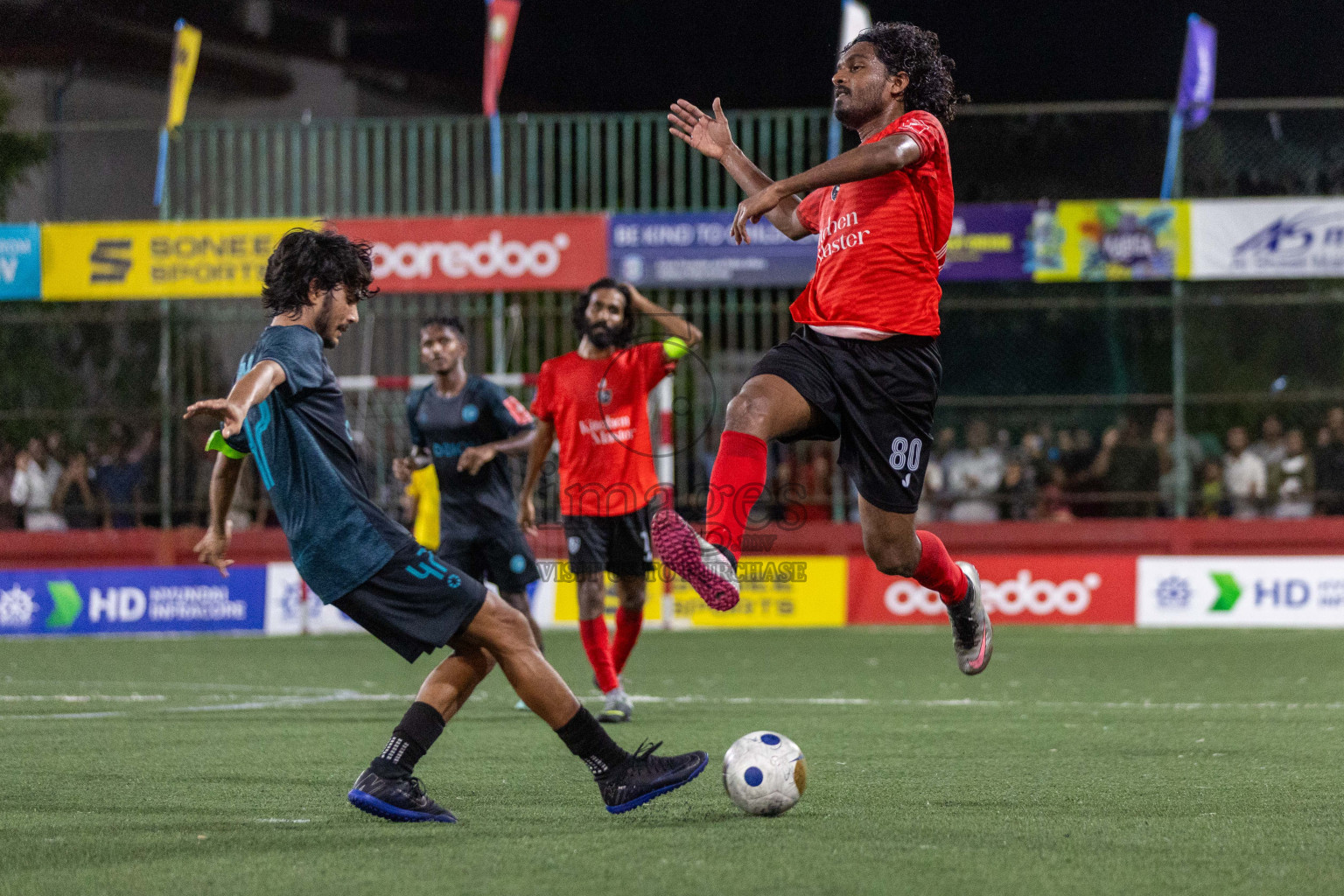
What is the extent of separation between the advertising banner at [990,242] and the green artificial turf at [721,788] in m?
6.90

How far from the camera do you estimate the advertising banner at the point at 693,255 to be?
17.9m

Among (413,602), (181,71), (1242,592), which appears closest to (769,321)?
(1242,592)

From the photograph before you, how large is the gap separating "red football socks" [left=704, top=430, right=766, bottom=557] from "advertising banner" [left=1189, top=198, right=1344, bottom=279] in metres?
13.3

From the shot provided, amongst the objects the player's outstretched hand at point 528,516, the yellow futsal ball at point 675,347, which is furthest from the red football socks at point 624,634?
the yellow futsal ball at point 675,347

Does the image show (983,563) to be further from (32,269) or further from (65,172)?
(65,172)

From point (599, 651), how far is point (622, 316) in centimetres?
184

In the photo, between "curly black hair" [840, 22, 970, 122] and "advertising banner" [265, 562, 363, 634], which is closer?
"curly black hair" [840, 22, 970, 122]

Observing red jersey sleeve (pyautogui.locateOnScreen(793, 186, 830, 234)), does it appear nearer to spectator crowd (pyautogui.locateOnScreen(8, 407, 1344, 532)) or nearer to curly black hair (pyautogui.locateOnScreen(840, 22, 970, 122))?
curly black hair (pyautogui.locateOnScreen(840, 22, 970, 122))

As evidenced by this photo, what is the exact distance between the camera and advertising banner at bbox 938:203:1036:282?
A: 17609 millimetres

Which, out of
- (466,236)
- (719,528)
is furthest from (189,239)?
(719,528)

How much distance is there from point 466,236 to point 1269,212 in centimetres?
867

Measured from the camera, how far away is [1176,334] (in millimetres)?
17688

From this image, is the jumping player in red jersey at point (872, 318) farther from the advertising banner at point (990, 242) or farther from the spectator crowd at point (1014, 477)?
the advertising banner at point (990, 242)

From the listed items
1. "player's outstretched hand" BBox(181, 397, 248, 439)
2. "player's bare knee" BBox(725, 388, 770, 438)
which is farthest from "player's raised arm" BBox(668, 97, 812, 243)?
"player's outstretched hand" BBox(181, 397, 248, 439)
